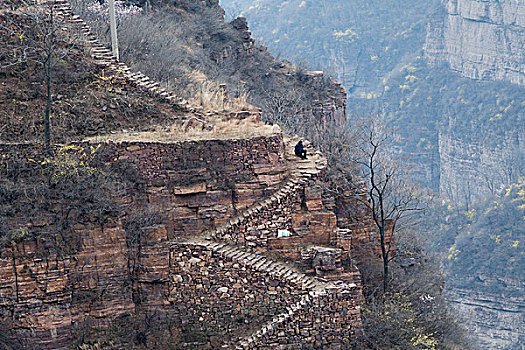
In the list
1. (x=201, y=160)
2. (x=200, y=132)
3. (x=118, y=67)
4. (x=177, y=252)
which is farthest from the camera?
(x=118, y=67)

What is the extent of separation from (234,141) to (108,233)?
4588 millimetres

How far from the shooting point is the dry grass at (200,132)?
21203 mm

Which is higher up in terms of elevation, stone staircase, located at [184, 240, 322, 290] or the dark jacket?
the dark jacket

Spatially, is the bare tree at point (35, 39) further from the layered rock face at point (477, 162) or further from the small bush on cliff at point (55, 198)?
the layered rock face at point (477, 162)

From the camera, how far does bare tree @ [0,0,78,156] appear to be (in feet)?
71.5

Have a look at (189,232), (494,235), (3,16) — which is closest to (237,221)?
(189,232)

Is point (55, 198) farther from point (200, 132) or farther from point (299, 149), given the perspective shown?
point (299, 149)

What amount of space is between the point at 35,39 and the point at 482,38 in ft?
315

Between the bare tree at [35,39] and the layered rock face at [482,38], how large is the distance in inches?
3581

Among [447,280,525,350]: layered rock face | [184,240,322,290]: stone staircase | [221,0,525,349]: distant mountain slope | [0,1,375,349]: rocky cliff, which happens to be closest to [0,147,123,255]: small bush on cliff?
[0,1,375,349]: rocky cliff

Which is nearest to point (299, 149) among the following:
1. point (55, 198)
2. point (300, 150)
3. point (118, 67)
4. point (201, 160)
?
point (300, 150)

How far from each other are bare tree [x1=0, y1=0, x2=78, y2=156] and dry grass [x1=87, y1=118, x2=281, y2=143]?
8.40ft

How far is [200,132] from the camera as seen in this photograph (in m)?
22.0

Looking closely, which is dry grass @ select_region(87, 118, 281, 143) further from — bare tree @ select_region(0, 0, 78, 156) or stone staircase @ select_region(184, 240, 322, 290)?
stone staircase @ select_region(184, 240, 322, 290)
